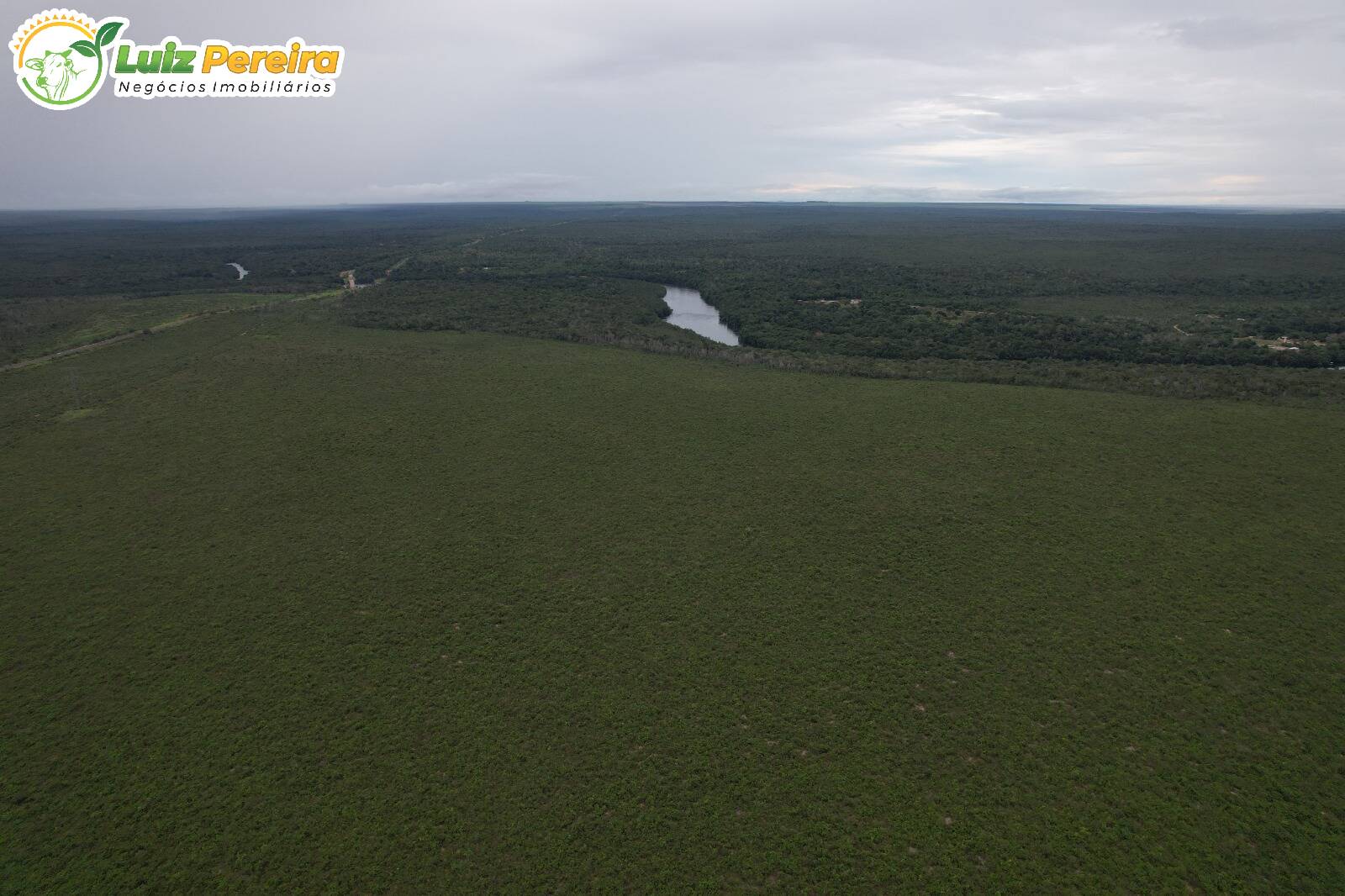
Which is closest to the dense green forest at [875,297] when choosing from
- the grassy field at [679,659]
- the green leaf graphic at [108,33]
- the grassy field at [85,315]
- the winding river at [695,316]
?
the grassy field at [85,315]

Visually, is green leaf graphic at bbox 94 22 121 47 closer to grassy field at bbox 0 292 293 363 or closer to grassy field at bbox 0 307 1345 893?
grassy field at bbox 0 307 1345 893

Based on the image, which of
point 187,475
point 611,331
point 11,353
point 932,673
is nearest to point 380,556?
point 187,475

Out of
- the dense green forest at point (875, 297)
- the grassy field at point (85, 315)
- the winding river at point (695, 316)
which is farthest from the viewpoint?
the winding river at point (695, 316)

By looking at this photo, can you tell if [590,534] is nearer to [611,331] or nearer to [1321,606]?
[1321,606]

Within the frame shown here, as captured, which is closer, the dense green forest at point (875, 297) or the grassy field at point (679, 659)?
the grassy field at point (679, 659)

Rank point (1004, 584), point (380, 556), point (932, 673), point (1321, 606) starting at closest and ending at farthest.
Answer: point (932, 673)
point (1321, 606)
point (1004, 584)
point (380, 556)

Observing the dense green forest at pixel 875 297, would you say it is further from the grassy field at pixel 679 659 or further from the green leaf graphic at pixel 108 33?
the green leaf graphic at pixel 108 33

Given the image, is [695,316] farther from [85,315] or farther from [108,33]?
[85,315]
